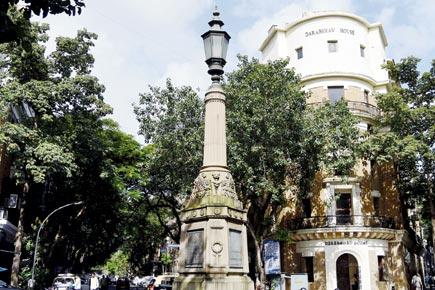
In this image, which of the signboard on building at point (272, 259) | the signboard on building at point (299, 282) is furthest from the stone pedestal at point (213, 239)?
the signboard on building at point (272, 259)

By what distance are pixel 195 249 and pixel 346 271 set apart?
2512 cm

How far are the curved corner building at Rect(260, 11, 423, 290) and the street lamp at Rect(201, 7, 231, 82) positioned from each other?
17.7 m

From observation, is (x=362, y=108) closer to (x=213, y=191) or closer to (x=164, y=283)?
(x=164, y=283)

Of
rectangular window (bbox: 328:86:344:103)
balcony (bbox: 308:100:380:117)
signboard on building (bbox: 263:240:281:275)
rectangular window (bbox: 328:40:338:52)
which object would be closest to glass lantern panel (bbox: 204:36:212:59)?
signboard on building (bbox: 263:240:281:275)

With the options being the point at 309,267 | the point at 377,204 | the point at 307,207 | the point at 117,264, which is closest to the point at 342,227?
the point at 307,207

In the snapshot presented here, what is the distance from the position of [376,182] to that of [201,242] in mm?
24557

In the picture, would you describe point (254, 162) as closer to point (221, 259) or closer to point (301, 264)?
point (301, 264)

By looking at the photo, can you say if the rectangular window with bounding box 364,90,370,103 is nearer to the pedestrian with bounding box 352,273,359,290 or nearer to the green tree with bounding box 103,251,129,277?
the pedestrian with bounding box 352,273,359,290

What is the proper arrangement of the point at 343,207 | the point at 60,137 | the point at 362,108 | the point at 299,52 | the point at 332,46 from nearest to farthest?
the point at 60,137, the point at 343,207, the point at 362,108, the point at 332,46, the point at 299,52

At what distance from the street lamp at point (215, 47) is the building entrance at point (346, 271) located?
24.5 m

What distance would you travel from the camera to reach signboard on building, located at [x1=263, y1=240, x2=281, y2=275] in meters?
19.6

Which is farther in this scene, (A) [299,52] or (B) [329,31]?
(A) [299,52]

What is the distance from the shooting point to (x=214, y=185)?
964cm

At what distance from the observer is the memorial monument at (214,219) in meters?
8.98
